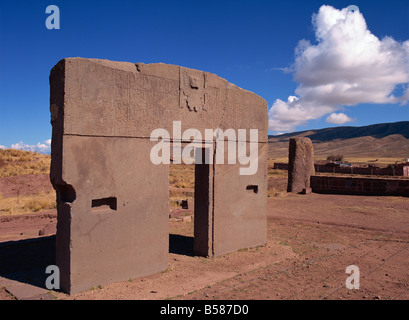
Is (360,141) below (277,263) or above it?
above

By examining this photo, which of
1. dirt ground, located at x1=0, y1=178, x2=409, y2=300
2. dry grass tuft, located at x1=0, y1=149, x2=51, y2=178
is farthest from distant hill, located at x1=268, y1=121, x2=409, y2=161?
dirt ground, located at x1=0, y1=178, x2=409, y2=300

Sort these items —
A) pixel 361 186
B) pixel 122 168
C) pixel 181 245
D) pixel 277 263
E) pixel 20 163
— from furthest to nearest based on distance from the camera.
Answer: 1. pixel 20 163
2. pixel 361 186
3. pixel 181 245
4. pixel 277 263
5. pixel 122 168

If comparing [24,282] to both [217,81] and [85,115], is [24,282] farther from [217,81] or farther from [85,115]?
[217,81]

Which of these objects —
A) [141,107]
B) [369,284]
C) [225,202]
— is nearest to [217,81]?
[141,107]

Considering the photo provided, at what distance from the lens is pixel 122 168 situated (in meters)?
5.24

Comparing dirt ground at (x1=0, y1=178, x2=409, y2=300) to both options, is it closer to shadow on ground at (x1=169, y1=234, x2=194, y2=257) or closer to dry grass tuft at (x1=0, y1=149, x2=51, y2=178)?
shadow on ground at (x1=169, y1=234, x2=194, y2=257)

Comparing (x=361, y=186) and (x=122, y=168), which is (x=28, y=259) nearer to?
(x=122, y=168)

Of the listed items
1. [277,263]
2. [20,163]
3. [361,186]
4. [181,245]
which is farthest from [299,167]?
[20,163]

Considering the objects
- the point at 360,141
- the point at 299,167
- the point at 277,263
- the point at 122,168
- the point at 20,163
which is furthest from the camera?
the point at 360,141

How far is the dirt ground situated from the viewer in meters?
4.93

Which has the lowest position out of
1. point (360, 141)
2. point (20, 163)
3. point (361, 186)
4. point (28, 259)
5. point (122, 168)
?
point (28, 259)

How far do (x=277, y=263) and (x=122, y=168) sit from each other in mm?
3493

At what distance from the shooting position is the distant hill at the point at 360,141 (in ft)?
270
